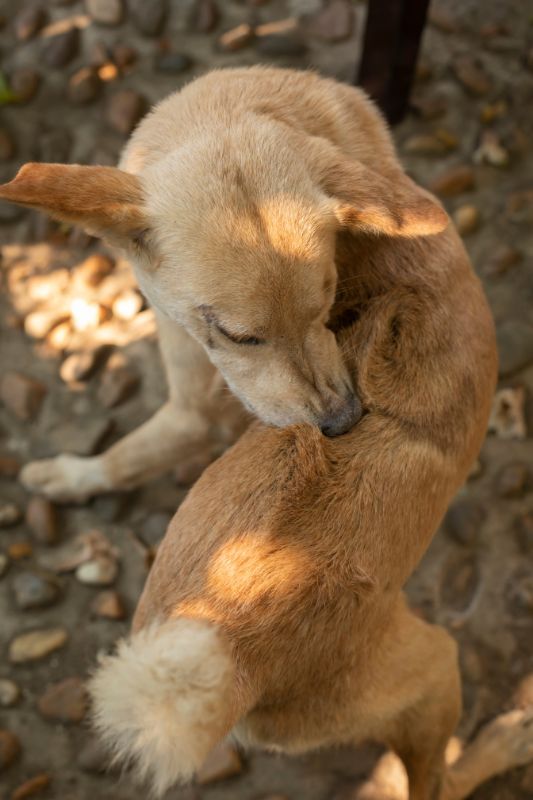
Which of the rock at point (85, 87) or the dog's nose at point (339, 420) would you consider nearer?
the dog's nose at point (339, 420)

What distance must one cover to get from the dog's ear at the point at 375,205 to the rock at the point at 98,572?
1.59 m

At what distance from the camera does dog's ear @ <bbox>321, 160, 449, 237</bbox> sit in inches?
79.7

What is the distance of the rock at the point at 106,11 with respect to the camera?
3.83 meters

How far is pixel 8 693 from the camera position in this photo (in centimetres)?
280

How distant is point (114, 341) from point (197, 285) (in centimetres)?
145

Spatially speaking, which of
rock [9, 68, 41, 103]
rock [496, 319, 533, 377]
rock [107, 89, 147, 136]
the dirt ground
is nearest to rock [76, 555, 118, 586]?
the dirt ground

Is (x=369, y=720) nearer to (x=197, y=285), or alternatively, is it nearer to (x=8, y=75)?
(x=197, y=285)

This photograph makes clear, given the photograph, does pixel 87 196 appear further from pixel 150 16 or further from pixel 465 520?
pixel 150 16

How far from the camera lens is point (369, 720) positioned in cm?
212

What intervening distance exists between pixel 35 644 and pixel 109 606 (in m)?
0.28

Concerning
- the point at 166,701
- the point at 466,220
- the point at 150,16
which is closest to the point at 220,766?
the point at 166,701

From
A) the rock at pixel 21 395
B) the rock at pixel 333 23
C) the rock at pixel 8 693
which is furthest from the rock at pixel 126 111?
the rock at pixel 8 693

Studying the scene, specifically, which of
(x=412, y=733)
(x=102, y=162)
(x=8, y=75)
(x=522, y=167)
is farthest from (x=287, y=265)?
(x=8, y=75)

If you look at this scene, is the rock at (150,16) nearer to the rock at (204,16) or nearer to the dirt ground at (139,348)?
the dirt ground at (139,348)
